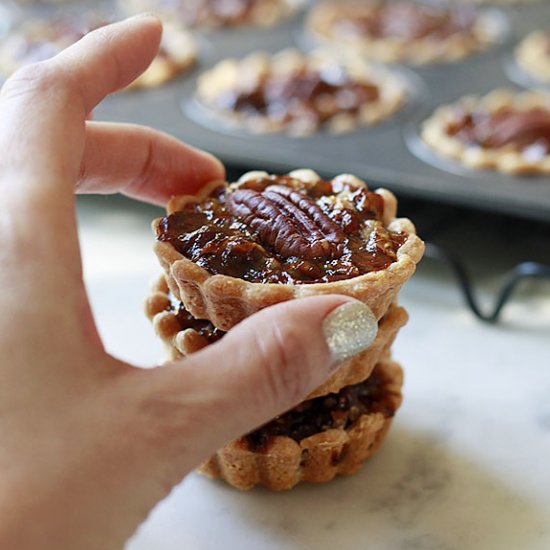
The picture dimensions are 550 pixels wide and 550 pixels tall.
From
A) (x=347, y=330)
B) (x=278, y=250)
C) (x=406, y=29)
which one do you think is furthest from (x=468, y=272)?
(x=406, y=29)

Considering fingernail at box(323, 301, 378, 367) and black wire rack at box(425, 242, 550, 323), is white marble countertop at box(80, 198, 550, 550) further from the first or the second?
fingernail at box(323, 301, 378, 367)

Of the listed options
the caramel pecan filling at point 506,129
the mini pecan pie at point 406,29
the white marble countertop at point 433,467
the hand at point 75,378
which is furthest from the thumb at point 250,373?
the mini pecan pie at point 406,29

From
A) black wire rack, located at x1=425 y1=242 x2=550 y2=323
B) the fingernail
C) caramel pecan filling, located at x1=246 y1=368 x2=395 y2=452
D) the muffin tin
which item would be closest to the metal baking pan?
the muffin tin

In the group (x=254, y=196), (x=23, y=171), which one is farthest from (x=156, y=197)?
(x=23, y=171)

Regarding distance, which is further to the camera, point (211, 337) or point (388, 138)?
point (388, 138)

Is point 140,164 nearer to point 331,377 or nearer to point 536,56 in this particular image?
point 331,377

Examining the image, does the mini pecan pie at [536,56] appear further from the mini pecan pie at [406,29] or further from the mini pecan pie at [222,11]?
the mini pecan pie at [222,11]
